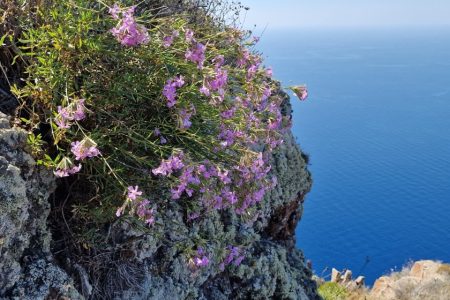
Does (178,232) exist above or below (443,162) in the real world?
below

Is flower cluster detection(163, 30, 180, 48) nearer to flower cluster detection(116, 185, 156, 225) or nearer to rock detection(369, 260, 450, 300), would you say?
flower cluster detection(116, 185, 156, 225)

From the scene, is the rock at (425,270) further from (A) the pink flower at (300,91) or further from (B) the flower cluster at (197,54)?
(B) the flower cluster at (197,54)

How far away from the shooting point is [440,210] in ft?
182

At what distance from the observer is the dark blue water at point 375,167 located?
47.7 meters

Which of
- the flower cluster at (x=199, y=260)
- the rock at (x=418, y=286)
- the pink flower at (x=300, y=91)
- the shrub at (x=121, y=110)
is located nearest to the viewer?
the shrub at (x=121, y=110)

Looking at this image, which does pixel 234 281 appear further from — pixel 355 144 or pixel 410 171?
pixel 355 144

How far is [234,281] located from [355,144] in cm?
7918

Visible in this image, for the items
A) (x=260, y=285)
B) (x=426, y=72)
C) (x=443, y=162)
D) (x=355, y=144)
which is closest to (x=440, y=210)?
(x=443, y=162)

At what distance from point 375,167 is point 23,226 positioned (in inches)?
2798

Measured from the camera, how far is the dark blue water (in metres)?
47.7

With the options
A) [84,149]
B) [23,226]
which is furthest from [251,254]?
[84,149]

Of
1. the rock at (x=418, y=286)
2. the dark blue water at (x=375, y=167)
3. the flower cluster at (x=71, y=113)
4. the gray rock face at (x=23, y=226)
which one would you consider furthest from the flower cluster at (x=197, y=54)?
the dark blue water at (x=375, y=167)

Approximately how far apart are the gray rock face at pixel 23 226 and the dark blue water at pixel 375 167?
9997 mm

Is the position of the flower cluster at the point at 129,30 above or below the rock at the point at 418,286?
below
